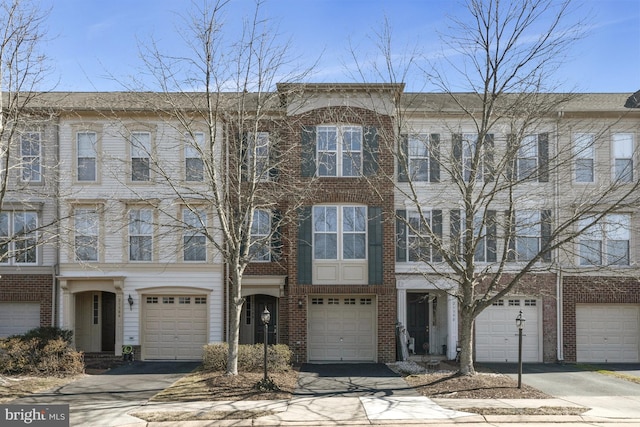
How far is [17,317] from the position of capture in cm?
1878

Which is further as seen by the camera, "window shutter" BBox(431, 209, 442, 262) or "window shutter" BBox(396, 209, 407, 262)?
"window shutter" BBox(431, 209, 442, 262)

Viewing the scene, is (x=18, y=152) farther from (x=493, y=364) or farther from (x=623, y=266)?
(x=623, y=266)

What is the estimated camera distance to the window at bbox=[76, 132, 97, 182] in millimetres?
18688

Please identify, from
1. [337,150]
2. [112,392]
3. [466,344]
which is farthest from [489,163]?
[112,392]

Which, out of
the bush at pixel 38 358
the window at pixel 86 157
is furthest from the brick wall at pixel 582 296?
the window at pixel 86 157

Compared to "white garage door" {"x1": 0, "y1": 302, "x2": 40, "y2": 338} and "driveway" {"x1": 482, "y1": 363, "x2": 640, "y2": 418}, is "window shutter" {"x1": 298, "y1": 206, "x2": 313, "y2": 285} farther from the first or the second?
"white garage door" {"x1": 0, "y1": 302, "x2": 40, "y2": 338}

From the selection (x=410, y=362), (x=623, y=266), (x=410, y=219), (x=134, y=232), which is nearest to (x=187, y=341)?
(x=134, y=232)

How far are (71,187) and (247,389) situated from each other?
9.97 m

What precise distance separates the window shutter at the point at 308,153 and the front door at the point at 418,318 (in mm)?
5776

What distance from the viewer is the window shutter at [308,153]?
716 inches

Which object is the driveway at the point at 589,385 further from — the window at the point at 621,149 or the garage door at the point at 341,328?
the window at the point at 621,149

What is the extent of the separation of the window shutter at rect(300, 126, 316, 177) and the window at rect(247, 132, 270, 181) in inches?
50.8

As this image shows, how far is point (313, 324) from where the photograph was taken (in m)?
18.7

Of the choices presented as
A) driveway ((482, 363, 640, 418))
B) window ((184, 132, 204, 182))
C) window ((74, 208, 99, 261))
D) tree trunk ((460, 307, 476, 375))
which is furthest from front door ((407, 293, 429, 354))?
window ((74, 208, 99, 261))
